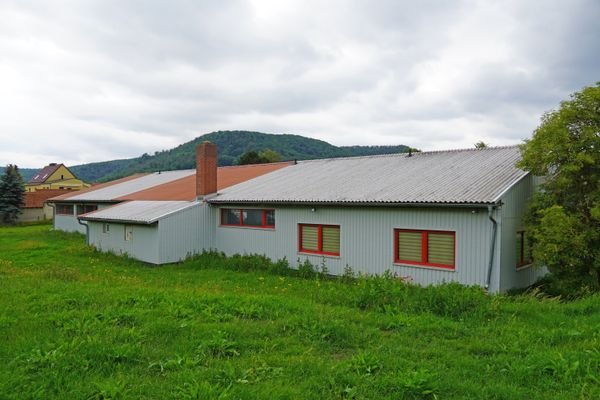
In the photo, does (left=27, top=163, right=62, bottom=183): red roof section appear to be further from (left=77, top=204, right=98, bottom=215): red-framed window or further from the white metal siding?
(left=77, top=204, right=98, bottom=215): red-framed window

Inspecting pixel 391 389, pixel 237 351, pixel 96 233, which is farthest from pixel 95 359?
pixel 96 233

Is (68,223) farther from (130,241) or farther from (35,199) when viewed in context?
(35,199)

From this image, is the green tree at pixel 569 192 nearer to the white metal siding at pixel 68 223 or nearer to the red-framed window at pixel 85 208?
the red-framed window at pixel 85 208

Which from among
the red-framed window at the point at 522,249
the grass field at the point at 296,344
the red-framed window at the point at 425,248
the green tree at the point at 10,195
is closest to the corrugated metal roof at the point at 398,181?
the red-framed window at the point at 425,248

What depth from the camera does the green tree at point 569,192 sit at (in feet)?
39.3

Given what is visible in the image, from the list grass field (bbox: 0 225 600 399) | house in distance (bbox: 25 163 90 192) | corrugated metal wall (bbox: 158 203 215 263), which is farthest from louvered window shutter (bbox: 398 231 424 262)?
house in distance (bbox: 25 163 90 192)

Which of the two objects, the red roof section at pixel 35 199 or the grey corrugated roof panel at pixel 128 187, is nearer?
A: the grey corrugated roof panel at pixel 128 187

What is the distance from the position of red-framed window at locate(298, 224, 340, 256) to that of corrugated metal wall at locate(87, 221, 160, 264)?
601 centimetres

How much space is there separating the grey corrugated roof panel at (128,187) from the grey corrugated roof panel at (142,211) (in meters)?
5.75

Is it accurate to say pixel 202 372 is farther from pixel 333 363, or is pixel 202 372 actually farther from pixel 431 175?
pixel 431 175

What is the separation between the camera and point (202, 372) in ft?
18.3

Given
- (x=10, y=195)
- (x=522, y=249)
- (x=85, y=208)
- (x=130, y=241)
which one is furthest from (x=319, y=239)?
(x=10, y=195)

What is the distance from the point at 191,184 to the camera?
26922mm

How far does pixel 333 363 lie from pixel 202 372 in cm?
159
